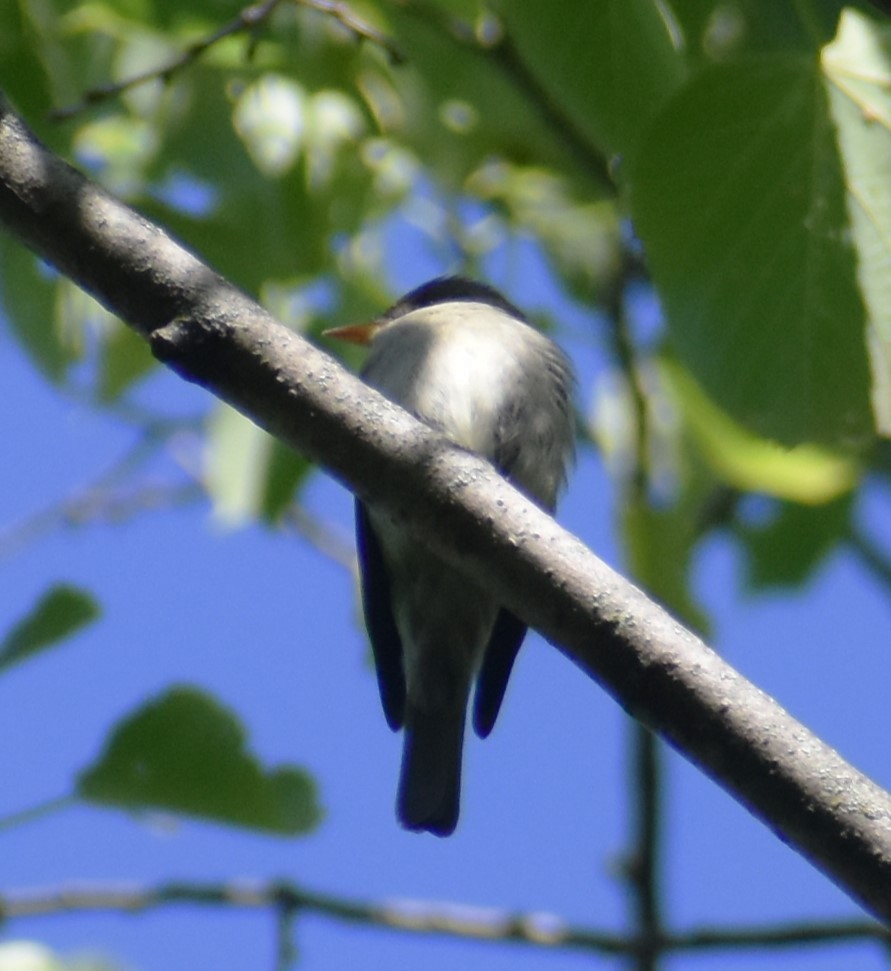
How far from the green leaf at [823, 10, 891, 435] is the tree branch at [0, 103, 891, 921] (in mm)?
807

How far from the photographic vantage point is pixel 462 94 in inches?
126

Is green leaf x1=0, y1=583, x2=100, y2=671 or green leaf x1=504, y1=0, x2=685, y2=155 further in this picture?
green leaf x1=0, y1=583, x2=100, y2=671

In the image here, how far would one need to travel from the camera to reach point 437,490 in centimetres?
170

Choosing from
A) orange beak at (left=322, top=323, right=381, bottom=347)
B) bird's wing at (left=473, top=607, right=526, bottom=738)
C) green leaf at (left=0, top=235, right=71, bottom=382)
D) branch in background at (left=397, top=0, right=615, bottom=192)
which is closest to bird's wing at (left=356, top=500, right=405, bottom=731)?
bird's wing at (left=473, top=607, right=526, bottom=738)

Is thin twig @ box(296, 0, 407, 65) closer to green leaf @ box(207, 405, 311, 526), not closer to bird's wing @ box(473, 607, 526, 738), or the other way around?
green leaf @ box(207, 405, 311, 526)

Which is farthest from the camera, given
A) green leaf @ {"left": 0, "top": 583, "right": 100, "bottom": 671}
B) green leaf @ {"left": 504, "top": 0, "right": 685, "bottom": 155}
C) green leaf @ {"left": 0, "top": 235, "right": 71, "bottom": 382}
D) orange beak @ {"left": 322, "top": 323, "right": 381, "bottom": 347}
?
orange beak @ {"left": 322, "top": 323, "right": 381, "bottom": 347}

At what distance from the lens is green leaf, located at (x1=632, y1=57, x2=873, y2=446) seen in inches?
84.7

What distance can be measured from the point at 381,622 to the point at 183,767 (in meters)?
1.06

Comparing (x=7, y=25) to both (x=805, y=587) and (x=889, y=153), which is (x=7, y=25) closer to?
(x=889, y=153)

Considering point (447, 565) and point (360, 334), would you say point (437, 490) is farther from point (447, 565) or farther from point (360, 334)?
point (360, 334)

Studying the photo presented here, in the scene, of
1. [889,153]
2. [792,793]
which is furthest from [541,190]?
[792,793]

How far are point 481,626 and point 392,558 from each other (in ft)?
0.92

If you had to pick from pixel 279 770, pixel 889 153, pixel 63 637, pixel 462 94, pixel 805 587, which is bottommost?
pixel 805 587

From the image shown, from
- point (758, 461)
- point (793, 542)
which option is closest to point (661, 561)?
point (758, 461)
